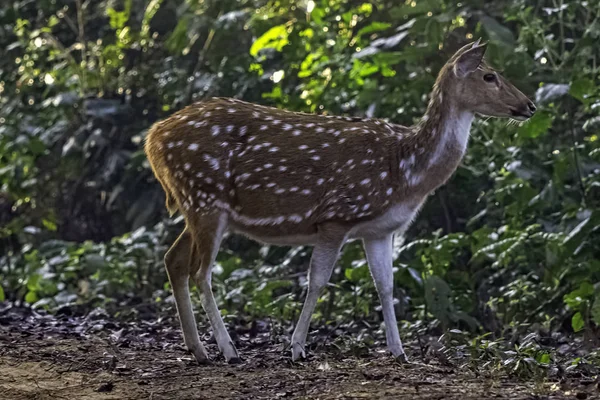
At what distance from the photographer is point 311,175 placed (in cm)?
637

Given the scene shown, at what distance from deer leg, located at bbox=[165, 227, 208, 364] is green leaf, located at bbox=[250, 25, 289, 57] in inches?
147

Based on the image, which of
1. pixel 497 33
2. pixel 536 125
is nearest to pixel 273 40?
pixel 497 33

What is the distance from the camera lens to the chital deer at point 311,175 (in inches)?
247

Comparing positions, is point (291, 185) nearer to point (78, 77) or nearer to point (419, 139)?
point (419, 139)

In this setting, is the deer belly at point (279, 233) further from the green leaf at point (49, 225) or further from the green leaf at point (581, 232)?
the green leaf at point (49, 225)

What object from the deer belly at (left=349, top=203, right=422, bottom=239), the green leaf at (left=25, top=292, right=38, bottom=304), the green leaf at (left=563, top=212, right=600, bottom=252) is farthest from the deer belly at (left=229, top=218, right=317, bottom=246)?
the green leaf at (left=25, top=292, right=38, bottom=304)

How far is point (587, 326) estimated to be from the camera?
6.98 meters

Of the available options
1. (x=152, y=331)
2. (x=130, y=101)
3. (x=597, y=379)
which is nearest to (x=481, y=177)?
(x=152, y=331)

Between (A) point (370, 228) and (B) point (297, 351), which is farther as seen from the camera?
(A) point (370, 228)

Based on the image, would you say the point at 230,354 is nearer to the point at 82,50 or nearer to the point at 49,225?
the point at 49,225

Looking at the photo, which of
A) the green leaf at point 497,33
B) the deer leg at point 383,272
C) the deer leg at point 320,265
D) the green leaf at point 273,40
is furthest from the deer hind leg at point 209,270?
the green leaf at point 273,40

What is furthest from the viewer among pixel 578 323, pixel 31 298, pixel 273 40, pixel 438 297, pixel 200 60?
pixel 200 60

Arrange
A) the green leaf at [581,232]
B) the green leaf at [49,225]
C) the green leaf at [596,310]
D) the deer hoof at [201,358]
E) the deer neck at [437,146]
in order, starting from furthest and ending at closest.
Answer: the green leaf at [49,225] < the green leaf at [581,232] < the green leaf at [596,310] < the deer neck at [437,146] < the deer hoof at [201,358]

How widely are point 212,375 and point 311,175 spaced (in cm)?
135
